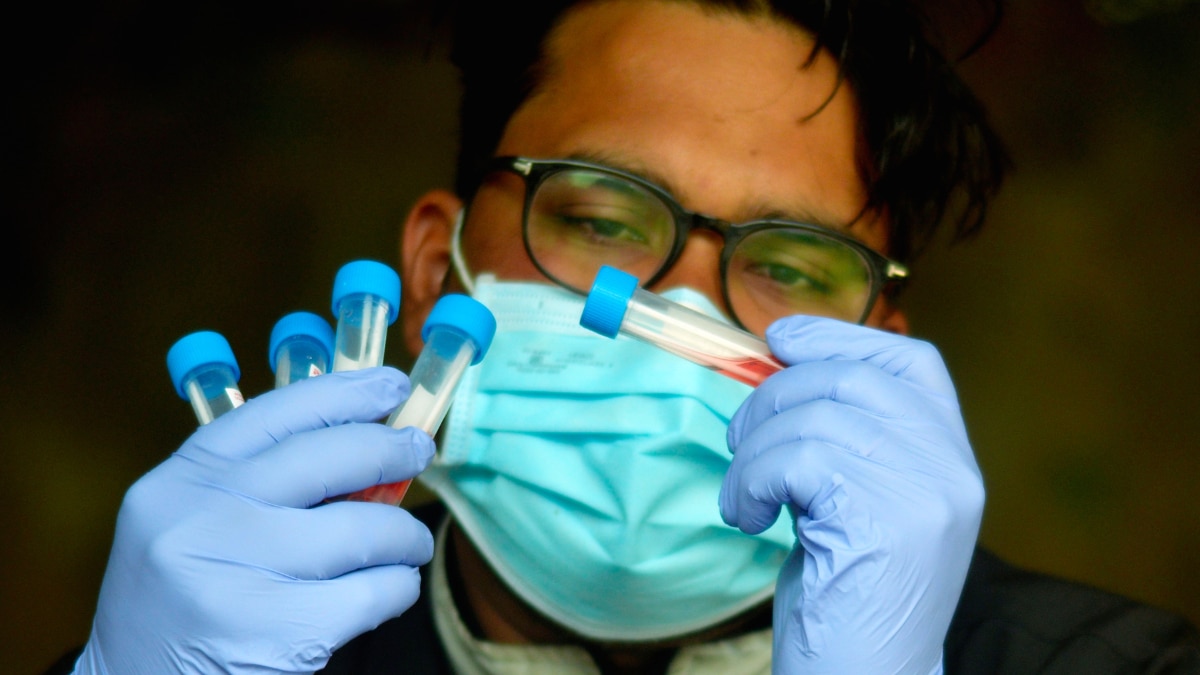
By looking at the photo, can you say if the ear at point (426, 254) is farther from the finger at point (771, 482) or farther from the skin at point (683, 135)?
the finger at point (771, 482)

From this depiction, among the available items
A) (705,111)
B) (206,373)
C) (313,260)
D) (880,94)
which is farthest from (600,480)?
(313,260)

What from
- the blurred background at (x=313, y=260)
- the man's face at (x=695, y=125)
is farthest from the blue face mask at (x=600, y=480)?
the blurred background at (x=313, y=260)

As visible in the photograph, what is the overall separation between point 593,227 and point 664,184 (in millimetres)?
105

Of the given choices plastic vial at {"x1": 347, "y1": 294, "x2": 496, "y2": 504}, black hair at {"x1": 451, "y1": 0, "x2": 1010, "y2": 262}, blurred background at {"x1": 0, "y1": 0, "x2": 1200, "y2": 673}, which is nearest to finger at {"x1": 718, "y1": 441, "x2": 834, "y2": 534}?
plastic vial at {"x1": 347, "y1": 294, "x2": 496, "y2": 504}

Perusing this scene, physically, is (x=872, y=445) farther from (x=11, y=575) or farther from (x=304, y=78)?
(x=11, y=575)

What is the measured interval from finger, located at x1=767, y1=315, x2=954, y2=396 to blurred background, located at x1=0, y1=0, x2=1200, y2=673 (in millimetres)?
1283

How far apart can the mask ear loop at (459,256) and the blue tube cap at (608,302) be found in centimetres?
38

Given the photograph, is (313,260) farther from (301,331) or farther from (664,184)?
(301,331)

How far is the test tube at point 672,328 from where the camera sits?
854mm

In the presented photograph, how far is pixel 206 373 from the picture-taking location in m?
0.85

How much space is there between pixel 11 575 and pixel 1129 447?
7.89ft

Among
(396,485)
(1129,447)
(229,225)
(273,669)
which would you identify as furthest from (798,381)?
(229,225)

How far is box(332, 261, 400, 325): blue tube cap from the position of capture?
79 centimetres

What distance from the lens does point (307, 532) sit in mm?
753
